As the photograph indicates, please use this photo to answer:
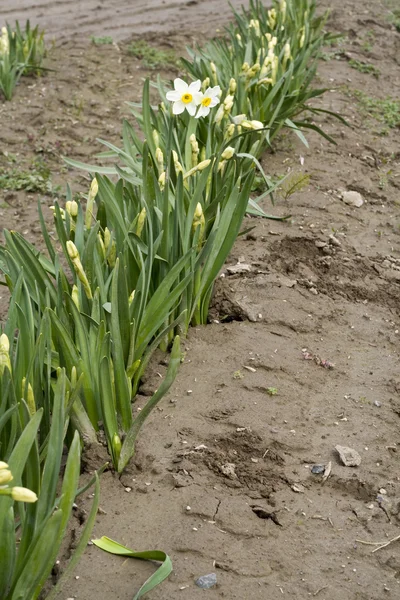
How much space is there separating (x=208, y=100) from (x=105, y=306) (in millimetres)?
1173

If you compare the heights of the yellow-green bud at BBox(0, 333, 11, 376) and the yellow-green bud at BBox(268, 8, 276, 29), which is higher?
the yellow-green bud at BBox(268, 8, 276, 29)

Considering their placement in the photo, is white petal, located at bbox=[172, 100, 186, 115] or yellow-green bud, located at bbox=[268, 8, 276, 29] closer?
white petal, located at bbox=[172, 100, 186, 115]

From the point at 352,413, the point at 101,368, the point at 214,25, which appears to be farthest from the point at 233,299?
the point at 214,25

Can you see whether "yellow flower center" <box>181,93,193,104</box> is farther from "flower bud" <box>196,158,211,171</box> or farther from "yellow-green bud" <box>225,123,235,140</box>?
"flower bud" <box>196,158,211,171</box>

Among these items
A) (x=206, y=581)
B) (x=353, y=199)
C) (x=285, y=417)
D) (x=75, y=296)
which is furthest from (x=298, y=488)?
(x=353, y=199)

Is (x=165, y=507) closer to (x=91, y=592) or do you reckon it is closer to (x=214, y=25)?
(x=91, y=592)

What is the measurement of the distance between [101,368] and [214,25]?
5.16m

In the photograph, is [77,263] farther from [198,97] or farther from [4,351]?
[198,97]

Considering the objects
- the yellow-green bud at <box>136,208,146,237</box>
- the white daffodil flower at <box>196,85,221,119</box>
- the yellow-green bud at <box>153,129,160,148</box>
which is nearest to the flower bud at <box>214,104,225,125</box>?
the white daffodil flower at <box>196,85,221,119</box>

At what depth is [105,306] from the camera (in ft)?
7.65

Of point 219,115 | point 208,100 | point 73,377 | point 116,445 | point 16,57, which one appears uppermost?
point 208,100

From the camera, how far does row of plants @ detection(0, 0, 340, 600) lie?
176 cm

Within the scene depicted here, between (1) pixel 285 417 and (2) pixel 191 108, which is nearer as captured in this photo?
(1) pixel 285 417

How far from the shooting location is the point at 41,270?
2.45 meters
